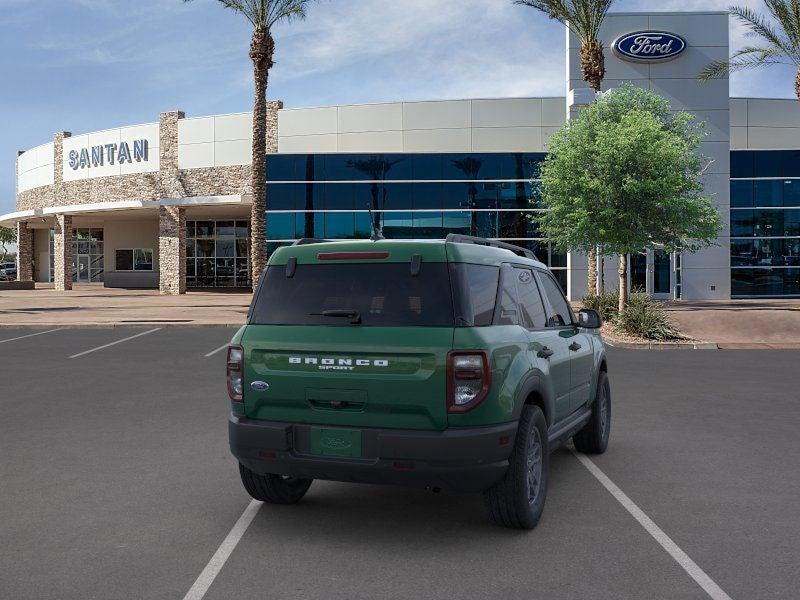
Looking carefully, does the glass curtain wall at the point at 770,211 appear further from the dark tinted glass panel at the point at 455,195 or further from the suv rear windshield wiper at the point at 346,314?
the suv rear windshield wiper at the point at 346,314

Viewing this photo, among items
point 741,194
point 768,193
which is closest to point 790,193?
point 768,193

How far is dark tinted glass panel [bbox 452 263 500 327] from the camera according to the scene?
4505mm

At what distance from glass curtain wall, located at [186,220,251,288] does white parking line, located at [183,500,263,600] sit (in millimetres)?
44334

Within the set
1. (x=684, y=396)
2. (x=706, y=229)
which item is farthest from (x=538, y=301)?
(x=706, y=229)

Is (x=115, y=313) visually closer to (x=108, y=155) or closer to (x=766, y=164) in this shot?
(x=108, y=155)

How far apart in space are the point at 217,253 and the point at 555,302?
44644 mm

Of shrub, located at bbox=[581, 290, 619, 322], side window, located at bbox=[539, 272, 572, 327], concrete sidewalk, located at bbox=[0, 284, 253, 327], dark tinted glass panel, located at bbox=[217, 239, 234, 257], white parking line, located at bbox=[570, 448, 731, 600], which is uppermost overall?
dark tinted glass panel, located at bbox=[217, 239, 234, 257]

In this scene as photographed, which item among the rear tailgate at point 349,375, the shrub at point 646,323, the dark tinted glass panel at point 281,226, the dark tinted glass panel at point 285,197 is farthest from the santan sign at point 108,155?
the rear tailgate at point 349,375

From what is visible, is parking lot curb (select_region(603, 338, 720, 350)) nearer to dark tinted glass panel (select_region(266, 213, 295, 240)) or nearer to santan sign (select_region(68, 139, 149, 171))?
dark tinted glass panel (select_region(266, 213, 295, 240))

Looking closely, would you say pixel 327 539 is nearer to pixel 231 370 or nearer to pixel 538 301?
pixel 231 370

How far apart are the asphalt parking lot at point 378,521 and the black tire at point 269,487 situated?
10 centimetres

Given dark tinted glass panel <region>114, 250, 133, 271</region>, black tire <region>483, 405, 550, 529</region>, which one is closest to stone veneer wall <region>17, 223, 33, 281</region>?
dark tinted glass panel <region>114, 250, 133, 271</region>

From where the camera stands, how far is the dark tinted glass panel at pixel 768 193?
3519 cm

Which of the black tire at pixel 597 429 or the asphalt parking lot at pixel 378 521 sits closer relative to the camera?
the asphalt parking lot at pixel 378 521
